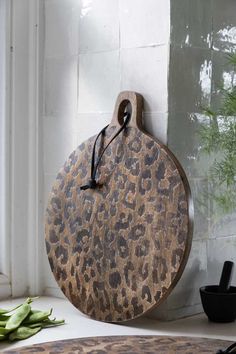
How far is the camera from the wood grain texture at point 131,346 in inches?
45.6

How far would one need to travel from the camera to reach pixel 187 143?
1476 millimetres

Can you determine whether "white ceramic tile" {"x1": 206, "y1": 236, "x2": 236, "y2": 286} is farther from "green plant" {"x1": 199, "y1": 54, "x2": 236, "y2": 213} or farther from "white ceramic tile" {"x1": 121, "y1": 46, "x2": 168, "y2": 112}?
"white ceramic tile" {"x1": 121, "y1": 46, "x2": 168, "y2": 112}

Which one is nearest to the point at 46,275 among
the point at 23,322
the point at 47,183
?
the point at 47,183

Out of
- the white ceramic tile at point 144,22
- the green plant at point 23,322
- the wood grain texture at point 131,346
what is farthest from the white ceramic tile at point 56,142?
the wood grain texture at point 131,346

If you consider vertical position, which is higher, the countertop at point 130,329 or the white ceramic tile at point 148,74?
the white ceramic tile at point 148,74

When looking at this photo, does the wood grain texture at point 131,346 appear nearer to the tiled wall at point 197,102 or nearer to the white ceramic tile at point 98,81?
the tiled wall at point 197,102

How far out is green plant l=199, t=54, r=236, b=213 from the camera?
1.44 m

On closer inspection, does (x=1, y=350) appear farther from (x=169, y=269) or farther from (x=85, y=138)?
(x=85, y=138)

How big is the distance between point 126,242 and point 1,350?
1.09 ft

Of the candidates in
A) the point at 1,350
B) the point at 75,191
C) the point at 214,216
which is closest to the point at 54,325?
the point at 1,350

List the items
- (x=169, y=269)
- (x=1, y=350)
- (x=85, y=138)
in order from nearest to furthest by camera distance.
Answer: (x=1, y=350)
(x=169, y=269)
(x=85, y=138)

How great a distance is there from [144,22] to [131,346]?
65 cm

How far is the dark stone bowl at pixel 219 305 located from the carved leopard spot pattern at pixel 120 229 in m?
0.11

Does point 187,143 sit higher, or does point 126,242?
point 187,143
